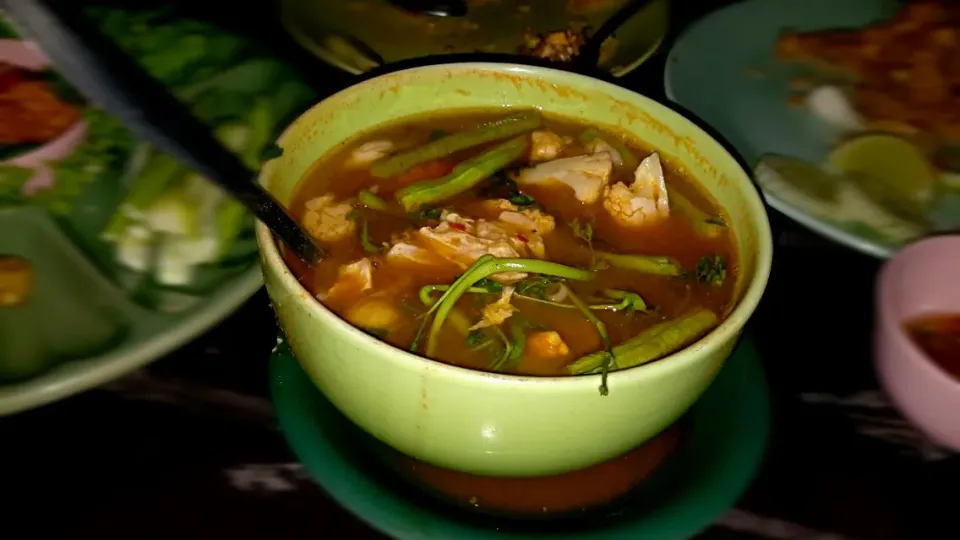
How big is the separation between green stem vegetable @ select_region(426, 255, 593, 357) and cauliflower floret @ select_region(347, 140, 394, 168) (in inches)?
11.7

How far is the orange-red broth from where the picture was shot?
3.27 feet

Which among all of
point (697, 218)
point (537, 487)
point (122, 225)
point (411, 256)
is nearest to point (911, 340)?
point (697, 218)

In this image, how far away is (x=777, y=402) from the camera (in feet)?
3.94

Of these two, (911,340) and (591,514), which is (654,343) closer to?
(591,514)

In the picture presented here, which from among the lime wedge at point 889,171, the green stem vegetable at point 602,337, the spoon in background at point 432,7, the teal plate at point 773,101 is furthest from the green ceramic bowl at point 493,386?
the spoon in background at point 432,7

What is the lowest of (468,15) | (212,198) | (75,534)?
(75,534)

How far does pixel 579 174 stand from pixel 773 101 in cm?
76

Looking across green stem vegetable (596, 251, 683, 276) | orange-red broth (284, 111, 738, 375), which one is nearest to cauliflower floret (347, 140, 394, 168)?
orange-red broth (284, 111, 738, 375)

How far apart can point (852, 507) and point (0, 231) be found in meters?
1.25

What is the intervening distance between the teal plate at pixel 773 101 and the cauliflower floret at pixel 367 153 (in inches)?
26.1

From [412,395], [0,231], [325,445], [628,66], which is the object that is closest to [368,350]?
[412,395]

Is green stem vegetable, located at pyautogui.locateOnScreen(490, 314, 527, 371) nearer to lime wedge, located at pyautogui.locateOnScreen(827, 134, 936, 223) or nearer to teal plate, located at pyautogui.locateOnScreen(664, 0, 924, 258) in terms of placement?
teal plate, located at pyautogui.locateOnScreen(664, 0, 924, 258)

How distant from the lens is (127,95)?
733mm

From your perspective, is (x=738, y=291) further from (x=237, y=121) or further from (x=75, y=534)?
(x=237, y=121)
